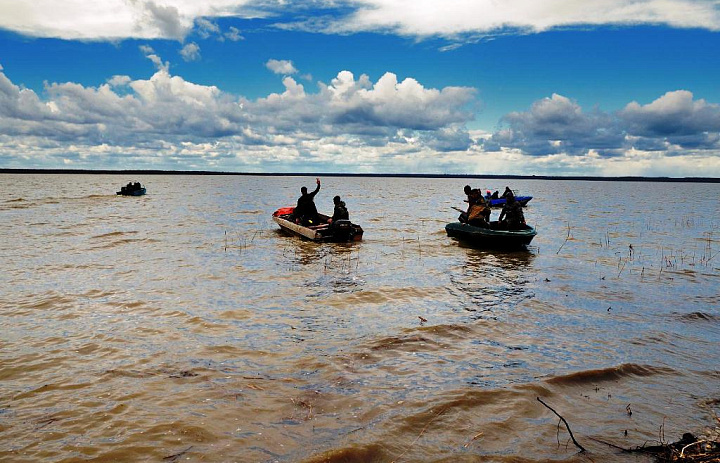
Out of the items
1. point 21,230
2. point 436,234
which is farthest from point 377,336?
point 21,230

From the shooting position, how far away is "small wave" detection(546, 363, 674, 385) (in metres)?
6.86

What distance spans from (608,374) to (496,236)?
11958mm

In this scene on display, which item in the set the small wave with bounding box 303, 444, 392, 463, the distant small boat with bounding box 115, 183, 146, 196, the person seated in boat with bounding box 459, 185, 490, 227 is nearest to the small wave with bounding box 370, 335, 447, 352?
the small wave with bounding box 303, 444, 392, 463

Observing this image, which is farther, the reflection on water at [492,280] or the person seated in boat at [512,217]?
the person seated in boat at [512,217]

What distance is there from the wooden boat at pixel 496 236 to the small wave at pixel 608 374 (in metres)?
11.4

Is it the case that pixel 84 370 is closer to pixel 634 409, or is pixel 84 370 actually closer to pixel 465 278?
pixel 634 409

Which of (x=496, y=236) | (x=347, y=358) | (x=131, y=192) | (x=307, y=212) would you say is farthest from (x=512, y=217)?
(x=131, y=192)

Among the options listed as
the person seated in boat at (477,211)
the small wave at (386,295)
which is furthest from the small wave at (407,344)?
the person seated in boat at (477,211)

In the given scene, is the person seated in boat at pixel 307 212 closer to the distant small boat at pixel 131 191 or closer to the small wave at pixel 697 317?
the small wave at pixel 697 317

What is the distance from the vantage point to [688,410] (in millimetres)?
5918

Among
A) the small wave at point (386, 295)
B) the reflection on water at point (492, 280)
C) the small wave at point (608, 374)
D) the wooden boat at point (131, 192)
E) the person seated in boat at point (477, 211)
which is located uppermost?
the person seated in boat at point (477, 211)

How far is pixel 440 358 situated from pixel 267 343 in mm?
3176

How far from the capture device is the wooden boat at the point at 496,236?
61.0 ft

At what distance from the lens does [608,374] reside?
7113mm
